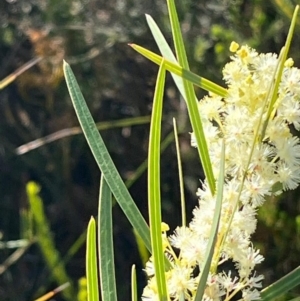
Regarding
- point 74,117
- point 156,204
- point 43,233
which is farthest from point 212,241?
point 74,117

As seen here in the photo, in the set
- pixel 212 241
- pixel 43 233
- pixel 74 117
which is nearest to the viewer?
pixel 212 241

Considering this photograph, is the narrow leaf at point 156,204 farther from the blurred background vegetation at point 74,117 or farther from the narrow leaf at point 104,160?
the blurred background vegetation at point 74,117

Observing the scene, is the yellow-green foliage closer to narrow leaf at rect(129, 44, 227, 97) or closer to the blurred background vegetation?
the blurred background vegetation

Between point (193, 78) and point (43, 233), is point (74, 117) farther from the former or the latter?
point (193, 78)

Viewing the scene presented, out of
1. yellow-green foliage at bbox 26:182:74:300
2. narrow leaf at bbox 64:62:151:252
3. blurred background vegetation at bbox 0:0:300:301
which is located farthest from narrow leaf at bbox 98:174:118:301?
blurred background vegetation at bbox 0:0:300:301

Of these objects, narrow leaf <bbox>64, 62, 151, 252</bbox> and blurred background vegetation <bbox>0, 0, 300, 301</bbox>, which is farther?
blurred background vegetation <bbox>0, 0, 300, 301</bbox>
